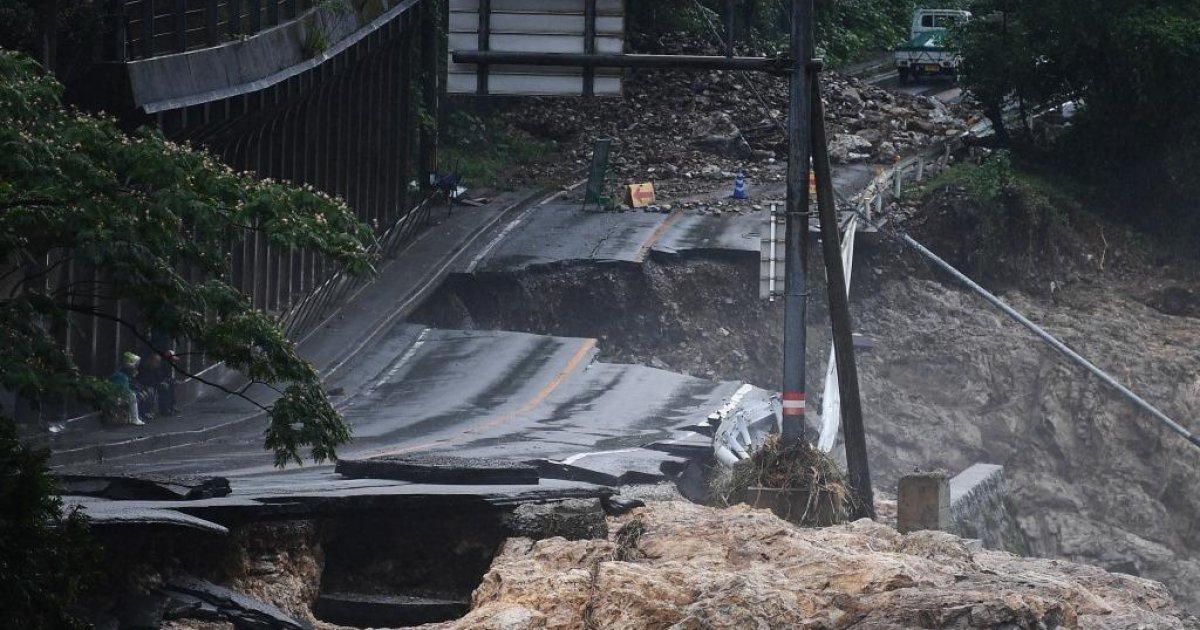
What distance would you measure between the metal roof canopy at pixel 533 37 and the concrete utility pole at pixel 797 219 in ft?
8.77

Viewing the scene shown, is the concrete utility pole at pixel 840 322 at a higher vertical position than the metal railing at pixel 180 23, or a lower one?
lower

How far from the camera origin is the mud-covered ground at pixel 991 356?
979 inches

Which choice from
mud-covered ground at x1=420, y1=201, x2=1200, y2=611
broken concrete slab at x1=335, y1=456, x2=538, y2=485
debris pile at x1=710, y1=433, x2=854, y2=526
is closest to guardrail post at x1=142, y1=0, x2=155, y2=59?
mud-covered ground at x1=420, y1=201, x2=1200, y2=611

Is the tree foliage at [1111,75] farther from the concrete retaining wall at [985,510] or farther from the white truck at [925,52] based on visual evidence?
the concrete retaining wall at [985,510]

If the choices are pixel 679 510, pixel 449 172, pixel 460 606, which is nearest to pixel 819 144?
pixel 679 510

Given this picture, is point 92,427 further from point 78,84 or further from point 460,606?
point 460,606

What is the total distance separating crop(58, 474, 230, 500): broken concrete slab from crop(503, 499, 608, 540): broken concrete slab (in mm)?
2203

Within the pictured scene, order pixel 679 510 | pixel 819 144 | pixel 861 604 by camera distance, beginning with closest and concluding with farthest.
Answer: pixel 861 604, pixel 679 510, pixel 819 144

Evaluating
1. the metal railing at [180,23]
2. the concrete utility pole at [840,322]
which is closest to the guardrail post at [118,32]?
the metal railing at [180,23]

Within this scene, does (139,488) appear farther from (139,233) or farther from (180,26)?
(180,26)

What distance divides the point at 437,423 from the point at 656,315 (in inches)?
347

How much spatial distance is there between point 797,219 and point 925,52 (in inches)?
1541

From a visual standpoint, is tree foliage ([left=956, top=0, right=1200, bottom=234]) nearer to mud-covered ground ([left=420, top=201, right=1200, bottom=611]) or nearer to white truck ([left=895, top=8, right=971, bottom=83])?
mud-covered ground ([left=420, top=201, right=1200, bottom=611])

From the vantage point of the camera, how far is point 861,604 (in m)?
8.59
